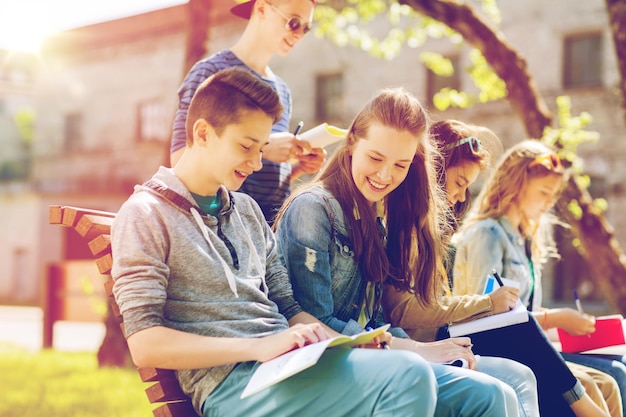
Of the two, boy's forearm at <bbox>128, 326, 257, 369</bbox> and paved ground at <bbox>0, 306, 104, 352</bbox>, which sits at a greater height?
boy's forearm at <bbox>128, 326, 257, 369</bbox>

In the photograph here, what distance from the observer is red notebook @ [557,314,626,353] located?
3.60 m

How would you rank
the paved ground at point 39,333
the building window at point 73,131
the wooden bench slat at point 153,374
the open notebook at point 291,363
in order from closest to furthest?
the open notebook at point 291,363 < the wooden bench slat at point 153,374 < the paved ground at point 39,333 < the building window at point 73,131

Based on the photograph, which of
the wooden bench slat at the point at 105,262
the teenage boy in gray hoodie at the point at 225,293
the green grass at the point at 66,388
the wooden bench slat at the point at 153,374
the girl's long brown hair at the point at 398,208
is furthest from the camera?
the green grass at the point at 66,388

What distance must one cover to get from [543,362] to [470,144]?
3.13ft

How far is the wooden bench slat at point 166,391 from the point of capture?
227 cm

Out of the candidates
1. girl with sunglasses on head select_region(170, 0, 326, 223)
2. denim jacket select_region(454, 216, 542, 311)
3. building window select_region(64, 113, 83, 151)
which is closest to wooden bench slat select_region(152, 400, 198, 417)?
girl with sunglasses on head select_region(170, 0, 326, 223)

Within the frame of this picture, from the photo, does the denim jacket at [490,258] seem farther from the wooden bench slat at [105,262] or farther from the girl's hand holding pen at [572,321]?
the wooden bench slat at [105,262]

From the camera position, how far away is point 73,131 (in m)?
25.6

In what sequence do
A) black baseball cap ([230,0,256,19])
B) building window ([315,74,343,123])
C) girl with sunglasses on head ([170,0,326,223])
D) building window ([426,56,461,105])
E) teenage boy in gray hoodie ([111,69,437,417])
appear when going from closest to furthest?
teenage boy in gray hoodie ([111,69,437,417]) < girl with sunglasses on head ([170,0,326,223]) < black baseball cap ([230,0,256,19]) < building window ([426,56,461,105]) < building window ([315,74,343,123])

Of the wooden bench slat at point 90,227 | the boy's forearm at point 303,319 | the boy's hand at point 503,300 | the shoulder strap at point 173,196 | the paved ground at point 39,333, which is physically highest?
the shoulder strap at point 173,196

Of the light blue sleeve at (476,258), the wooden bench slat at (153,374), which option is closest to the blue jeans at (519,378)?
the light blue sleeve at (476,258)

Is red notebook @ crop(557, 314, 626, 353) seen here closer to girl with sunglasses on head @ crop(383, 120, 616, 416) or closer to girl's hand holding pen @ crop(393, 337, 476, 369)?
girl with sunglasses on head @ crop(383, 120, 616, 416)

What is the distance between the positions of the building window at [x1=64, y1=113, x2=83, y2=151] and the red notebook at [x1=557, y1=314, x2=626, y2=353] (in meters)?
23.2

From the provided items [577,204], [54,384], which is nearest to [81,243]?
[54,384]
